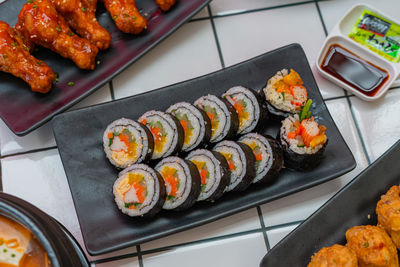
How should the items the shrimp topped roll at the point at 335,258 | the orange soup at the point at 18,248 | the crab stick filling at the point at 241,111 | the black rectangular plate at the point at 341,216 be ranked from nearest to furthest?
the orange soup at the point at 18,248
the shrimp topped roll at the point at 335,258
the black rectangular plate at the point at 341,216
the crab stick filling at the point at 241,111

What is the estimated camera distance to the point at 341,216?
2523 mm

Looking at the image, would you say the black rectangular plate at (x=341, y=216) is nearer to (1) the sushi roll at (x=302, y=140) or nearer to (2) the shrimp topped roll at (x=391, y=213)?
(2) the shrimp topped roll at (x=391, y=213)

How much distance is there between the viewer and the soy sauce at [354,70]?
296cm

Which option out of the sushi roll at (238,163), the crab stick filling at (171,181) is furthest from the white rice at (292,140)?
the crab stick filling at (171,181)

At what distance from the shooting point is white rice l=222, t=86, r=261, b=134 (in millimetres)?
2670

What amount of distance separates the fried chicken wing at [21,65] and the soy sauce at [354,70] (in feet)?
5.87

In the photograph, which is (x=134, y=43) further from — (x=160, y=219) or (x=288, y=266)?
(x=288, y=266)

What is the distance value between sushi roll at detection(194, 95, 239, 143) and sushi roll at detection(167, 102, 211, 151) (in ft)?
0.22

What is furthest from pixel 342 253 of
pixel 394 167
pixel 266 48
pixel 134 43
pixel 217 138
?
pixel 134 43

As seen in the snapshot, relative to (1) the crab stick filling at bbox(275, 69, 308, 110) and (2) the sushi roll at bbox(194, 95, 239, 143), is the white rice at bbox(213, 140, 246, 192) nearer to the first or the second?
(2) the sushi roll at bbox(194, 95, 239, 143)

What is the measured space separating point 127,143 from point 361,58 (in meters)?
1.69

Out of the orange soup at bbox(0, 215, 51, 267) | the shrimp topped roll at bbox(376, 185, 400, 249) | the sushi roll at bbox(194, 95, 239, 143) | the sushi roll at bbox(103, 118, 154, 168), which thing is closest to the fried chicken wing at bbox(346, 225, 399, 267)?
the shrimp topped roll at bbox(376, 185, 400, 249)

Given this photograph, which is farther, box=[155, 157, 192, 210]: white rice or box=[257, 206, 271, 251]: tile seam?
box=[257, 206, 271, 251]: tile seam

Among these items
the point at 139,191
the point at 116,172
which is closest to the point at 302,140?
the point at 139,191
